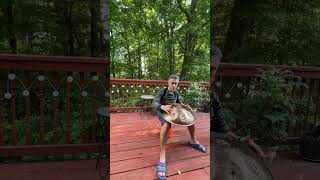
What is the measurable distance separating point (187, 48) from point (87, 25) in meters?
1.39

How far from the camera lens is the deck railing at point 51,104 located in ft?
9.02

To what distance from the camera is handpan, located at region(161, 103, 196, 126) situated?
1.73 m

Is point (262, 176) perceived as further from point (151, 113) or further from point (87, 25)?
point (87, 25)

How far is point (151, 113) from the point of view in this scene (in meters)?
1.71

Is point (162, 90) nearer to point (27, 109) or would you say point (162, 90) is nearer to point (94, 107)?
point (94, 107)

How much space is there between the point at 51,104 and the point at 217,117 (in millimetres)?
1589

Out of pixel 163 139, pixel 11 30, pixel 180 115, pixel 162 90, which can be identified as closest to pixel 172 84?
pixel 162 90

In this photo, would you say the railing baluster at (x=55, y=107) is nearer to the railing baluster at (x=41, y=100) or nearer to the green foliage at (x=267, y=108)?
the railing baluster at (x=41, y=100)

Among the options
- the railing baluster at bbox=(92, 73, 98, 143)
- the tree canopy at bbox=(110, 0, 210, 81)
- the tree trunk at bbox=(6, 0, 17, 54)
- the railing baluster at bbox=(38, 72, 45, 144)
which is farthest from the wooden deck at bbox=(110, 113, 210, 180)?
the tree trunk at bbox=(6, 0, 17, 54)

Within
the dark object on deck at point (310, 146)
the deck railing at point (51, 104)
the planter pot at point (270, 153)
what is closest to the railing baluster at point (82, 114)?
the deck railing at point (51, 104)

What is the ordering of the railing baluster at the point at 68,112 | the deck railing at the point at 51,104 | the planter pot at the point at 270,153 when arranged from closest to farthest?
the planter pot at the point at 270,153 → the deck railing at the point at 51,104 → the railing baluster at the point at 68,112

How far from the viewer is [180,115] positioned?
1.75 meters

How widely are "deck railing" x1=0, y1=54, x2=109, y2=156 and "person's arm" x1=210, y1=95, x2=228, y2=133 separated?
0.99m

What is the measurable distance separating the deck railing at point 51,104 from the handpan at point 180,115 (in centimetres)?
114
